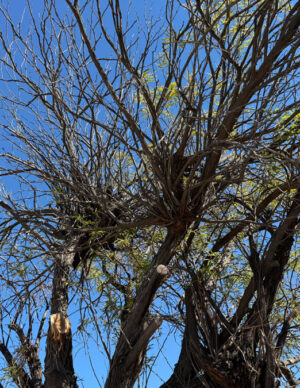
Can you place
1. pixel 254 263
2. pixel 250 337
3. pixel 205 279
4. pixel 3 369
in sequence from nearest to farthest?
pixel 250 337, pixel 254 263, pixel 205 279, pixel 3 369

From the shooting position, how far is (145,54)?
3.62 metres

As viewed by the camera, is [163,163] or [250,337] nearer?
[163,163]

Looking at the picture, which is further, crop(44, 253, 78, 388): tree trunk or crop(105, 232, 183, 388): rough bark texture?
crop(44, 253, 78, 388): tree trunk

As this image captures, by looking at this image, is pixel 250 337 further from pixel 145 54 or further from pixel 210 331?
pixel 145 54

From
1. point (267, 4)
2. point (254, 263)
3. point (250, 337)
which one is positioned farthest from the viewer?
point (254, 263)

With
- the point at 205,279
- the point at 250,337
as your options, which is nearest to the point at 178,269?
the point at 205,279

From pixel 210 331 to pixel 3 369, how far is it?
2.46 metres

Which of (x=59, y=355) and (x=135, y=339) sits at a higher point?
(x=59, y=355)

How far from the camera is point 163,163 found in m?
3.50

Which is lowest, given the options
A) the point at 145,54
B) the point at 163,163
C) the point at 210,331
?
the point at 210,331

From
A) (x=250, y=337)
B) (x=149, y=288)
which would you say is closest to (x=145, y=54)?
(x=149, y=288)

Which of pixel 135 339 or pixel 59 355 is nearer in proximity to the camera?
pixel 135 339

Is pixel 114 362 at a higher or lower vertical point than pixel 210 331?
lower

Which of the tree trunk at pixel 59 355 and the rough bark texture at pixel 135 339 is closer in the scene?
the rough bark texture at pixel 135 339
